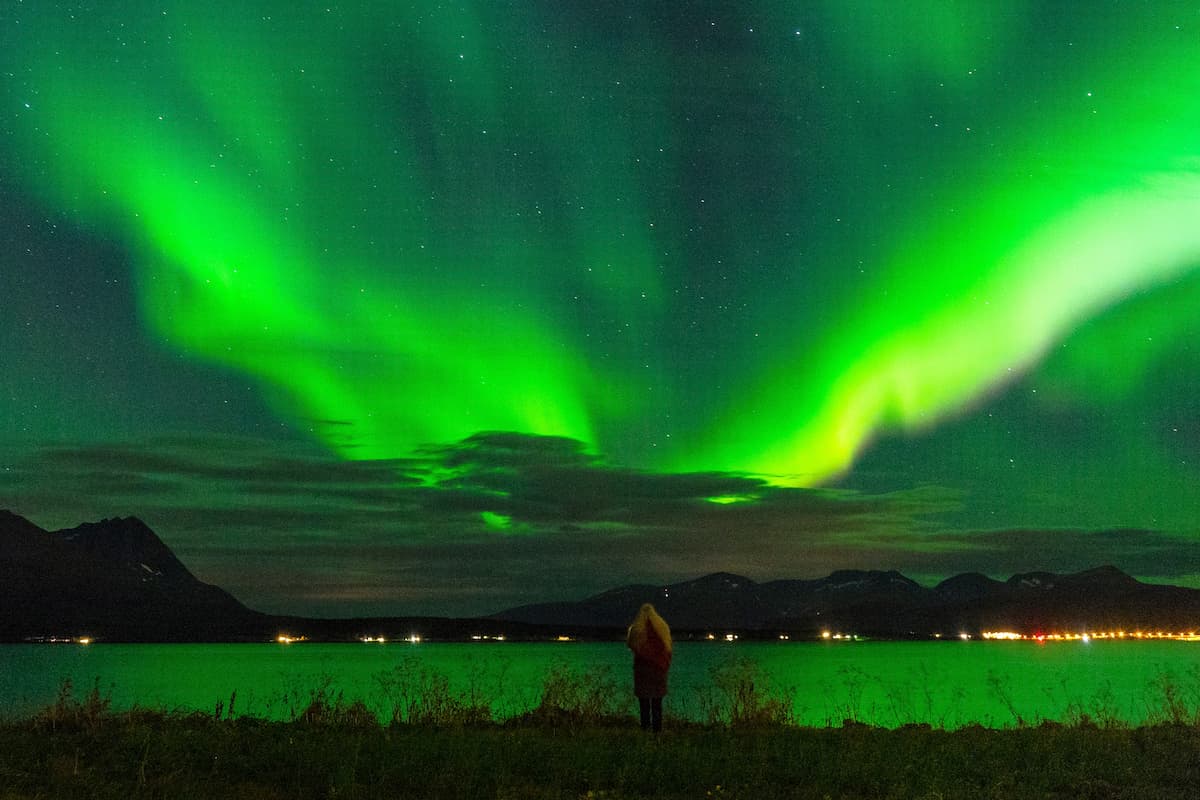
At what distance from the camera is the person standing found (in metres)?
16.6

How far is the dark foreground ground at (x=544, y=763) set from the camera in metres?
11.4

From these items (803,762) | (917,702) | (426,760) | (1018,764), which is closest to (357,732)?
(426,760)

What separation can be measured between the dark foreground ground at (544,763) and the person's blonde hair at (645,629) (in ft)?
4.73

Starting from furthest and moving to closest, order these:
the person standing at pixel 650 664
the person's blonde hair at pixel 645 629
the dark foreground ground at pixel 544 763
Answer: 1. the person's blonde hair at pixel 645 629
2. the person standing at pixel 650 664
3. the dark foreground ground at pixel 544 763

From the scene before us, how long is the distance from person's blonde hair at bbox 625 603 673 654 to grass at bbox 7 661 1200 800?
1.28 metres

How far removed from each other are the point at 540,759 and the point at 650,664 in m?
4.08

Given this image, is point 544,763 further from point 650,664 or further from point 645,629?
point 645,629

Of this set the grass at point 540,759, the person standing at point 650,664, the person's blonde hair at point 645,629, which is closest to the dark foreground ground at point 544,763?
the grass at point 540,759

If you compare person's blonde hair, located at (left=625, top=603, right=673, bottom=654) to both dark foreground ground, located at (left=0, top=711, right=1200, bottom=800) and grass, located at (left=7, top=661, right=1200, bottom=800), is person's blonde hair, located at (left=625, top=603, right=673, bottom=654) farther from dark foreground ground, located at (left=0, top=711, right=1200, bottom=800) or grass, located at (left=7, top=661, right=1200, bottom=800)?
dark foreground ground, located at (left=0, top=711, right=1200, bottom=800)

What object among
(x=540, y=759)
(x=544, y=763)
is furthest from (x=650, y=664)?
(x=544, y=763)

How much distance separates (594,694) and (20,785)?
925 centimetres

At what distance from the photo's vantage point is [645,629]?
17.0 m

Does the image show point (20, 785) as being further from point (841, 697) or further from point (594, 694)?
point (841, 697)

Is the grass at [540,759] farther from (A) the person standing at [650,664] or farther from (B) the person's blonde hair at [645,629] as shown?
(B) the person's blonde hair at [645,629]
